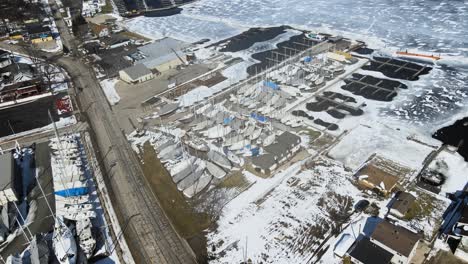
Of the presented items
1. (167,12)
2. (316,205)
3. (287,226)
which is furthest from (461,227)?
(167,12)

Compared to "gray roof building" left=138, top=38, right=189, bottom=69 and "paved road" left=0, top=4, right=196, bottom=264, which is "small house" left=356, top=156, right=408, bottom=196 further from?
"gray roof building" left=138, top=38, right=189, bottom=69

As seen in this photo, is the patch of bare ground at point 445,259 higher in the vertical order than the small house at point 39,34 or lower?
lower

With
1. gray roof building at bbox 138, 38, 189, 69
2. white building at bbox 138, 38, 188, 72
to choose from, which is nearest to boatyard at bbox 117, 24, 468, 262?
white building at bbox 138, 38, 188, 72

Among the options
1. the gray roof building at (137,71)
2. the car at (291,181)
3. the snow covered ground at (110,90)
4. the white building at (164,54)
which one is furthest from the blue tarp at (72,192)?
the white building at (164,54)

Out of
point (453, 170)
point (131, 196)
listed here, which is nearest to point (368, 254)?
point (453, 170)

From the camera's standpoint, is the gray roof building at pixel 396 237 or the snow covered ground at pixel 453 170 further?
the snow covered ground at pixel 453 170

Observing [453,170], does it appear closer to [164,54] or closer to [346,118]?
[346,118]

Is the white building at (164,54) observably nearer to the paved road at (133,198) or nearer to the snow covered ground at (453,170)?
the paved road at (133,198)
